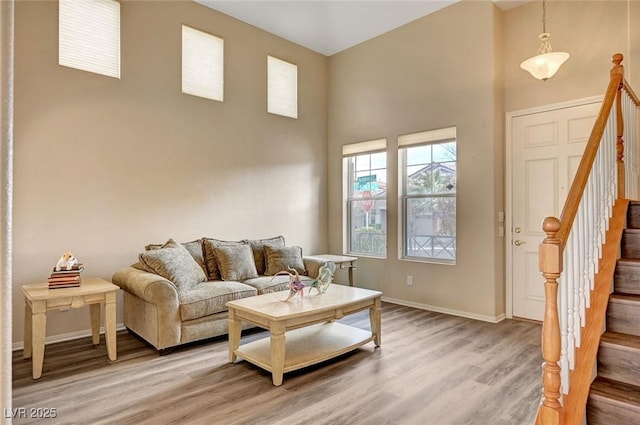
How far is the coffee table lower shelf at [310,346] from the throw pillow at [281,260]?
1.04 metres

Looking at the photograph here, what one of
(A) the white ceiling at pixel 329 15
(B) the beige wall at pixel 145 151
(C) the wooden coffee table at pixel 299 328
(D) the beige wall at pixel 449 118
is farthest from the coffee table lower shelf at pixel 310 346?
(A) the white ceiling at pixel 329 15

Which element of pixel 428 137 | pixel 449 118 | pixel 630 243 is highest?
pixel 449 118

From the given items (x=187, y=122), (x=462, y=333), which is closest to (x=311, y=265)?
(x=462, y=333)

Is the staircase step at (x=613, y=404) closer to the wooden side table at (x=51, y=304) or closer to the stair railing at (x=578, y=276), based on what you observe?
the stair railing at (x=578, y=276)

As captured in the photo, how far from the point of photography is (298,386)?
2.66m

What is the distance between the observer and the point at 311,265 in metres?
4.69

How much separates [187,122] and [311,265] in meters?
2.32

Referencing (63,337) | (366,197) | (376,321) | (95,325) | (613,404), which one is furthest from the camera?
(366,197)

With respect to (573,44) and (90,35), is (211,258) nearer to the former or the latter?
(90,35)

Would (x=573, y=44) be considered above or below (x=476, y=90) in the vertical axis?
above

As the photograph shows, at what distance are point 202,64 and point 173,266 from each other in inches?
104

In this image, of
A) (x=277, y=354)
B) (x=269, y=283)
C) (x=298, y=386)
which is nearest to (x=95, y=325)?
(x=269, y=283)

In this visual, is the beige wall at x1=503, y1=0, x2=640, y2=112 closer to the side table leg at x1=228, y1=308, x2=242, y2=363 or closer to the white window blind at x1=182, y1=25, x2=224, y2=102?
the white window blind at x1=182, y1=25, x2=224, y2=102

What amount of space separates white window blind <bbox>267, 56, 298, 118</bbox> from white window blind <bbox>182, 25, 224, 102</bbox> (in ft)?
2.59
